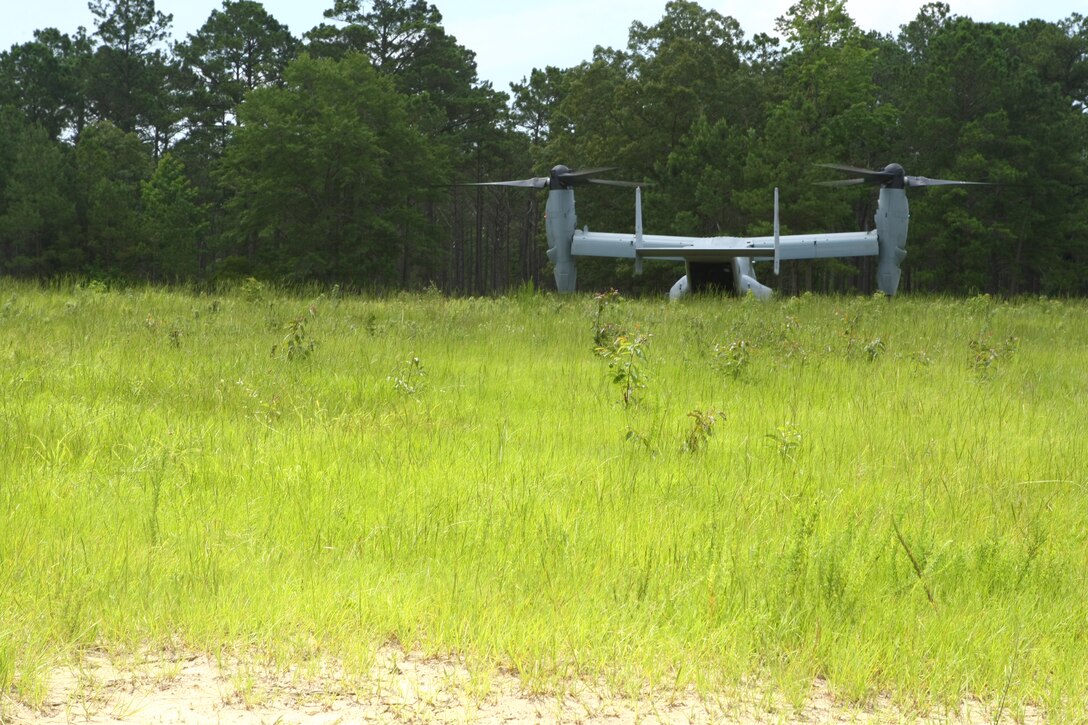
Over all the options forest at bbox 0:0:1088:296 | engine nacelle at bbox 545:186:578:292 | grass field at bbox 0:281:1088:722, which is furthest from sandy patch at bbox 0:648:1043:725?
forest at bbox 0:0:1088:296

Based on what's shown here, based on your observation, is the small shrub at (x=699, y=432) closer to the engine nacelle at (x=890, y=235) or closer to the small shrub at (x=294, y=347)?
the small shrub at (x=294, y=347)

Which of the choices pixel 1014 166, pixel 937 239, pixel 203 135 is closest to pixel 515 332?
pixel 937 239

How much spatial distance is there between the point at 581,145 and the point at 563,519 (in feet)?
165

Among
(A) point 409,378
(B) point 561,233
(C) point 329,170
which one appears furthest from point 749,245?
(C) point 329,170

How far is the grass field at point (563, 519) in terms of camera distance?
3270 mm

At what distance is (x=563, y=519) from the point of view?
4.49 metres

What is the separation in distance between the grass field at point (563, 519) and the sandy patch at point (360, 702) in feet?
0.27

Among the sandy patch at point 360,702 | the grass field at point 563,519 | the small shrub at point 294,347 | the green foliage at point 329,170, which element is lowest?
the sandy patch at point 360,702

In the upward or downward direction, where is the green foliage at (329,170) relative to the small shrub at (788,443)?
upward

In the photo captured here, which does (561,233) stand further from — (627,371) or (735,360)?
(627,371)

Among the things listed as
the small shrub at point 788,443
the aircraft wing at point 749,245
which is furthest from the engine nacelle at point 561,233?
the small shrub at point 788,443

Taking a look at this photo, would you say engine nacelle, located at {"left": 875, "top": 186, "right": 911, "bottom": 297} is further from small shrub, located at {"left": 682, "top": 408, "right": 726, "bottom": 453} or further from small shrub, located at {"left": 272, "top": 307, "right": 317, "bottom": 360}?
small shrub, located at {"left": 682, "top": 408, "right": 726, "bottom": 453}

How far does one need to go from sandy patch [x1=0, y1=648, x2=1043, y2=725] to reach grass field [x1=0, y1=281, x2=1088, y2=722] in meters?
0.08

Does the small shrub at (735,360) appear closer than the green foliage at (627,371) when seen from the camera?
No
